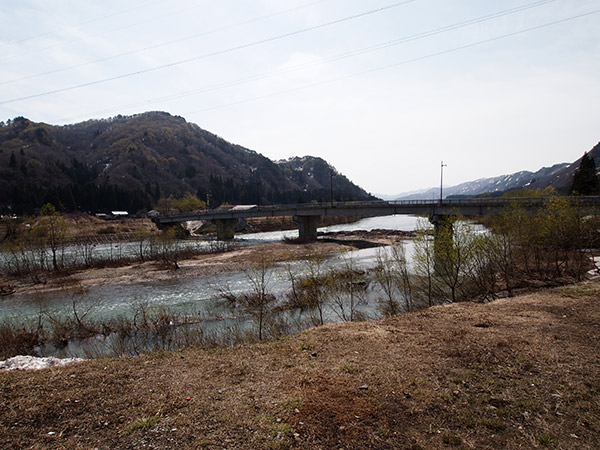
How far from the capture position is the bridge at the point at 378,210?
164 ft

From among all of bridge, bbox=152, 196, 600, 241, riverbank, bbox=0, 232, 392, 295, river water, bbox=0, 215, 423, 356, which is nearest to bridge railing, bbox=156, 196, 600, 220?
bridge, bbox=152, 196, 600, 241

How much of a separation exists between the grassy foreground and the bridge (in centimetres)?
3231

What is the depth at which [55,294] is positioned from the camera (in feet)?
111

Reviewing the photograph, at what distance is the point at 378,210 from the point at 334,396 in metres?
63.1

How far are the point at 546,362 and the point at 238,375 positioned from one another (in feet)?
31.8

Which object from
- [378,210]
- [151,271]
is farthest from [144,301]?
[378,210]

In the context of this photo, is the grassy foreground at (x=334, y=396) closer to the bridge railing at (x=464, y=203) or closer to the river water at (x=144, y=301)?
the river water at (x=144, y=301)

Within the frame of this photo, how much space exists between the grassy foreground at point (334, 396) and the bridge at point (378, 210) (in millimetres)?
32313

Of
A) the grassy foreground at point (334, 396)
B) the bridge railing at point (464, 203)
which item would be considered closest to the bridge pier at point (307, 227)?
the bridge railing at point (464, 203)

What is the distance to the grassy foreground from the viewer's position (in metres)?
7.11

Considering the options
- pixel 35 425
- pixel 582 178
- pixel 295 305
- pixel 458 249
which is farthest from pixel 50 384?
pixel 582 178

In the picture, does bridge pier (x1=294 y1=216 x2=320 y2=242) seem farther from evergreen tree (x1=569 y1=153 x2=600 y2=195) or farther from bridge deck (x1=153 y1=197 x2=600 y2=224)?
evergreen tree (x1=569 y1=153 x2=600 y2=195)

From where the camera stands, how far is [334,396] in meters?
8.74

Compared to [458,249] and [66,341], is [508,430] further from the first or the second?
[66,341]
